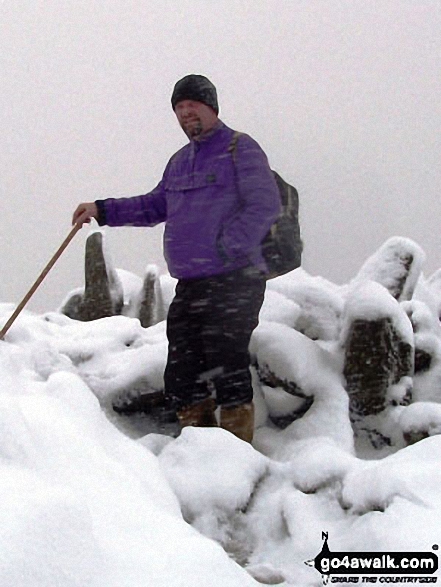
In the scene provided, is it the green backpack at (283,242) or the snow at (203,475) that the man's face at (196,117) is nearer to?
the green backpack at (283,242)

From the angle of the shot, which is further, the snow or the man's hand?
the man's hand

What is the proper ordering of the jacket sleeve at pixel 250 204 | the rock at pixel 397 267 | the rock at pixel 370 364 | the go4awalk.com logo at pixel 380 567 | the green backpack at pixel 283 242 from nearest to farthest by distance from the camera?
1. the go4awalk.com logo at pixel 380 567
2. the jacket sleeve at pixel 250 204
3. the green backpack at pixel 283 242
4. the rock at pixel 370 364
5. the rock at pixel 397 267

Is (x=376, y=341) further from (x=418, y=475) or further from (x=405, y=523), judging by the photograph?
(x=405, y=523)

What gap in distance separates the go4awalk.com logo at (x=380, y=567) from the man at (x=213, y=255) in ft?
6.06

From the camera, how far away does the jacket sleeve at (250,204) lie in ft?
13.1

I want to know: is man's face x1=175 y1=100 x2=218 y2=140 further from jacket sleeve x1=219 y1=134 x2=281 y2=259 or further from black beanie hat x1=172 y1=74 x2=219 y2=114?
jacket sleeve x1=219 y1=134 x2=281 y2=259

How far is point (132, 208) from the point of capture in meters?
4.62

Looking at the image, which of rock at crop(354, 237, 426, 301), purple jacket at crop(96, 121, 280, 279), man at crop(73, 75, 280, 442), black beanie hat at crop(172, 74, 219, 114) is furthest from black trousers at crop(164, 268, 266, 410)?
rock at crop(354, 237, 426, 301)

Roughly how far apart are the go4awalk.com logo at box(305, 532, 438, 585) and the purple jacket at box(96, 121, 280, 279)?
2078 millimetres

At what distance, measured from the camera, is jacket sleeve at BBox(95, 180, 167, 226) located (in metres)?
4.61

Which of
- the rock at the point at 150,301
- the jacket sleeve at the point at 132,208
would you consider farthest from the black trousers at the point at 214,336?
the rock at the point at 150,301

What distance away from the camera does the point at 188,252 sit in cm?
420

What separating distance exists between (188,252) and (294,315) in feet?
5.69

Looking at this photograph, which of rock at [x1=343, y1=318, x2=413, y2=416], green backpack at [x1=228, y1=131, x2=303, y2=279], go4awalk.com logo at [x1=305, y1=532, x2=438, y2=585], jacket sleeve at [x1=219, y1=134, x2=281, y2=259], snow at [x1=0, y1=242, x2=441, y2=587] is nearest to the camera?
snow at [x1=0, y1=242, x2=441, y2=587]
